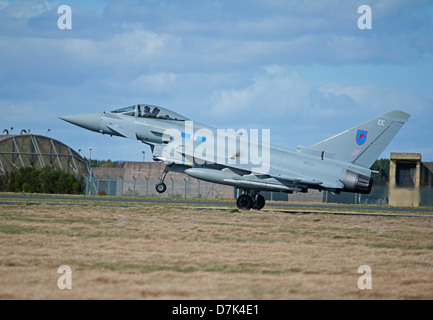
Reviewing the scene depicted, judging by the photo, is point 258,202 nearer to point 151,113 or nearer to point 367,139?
point 367,139

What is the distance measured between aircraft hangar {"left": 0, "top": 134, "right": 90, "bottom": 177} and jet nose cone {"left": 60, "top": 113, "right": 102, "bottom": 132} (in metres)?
31.3

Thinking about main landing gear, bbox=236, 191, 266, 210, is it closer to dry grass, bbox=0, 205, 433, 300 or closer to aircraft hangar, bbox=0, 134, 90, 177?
dry grass, bbox=0, 205, 433, 300

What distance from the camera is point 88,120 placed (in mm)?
27234

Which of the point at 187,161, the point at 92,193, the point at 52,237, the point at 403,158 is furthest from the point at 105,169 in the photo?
the point at 52,237

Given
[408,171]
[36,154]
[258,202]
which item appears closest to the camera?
[258,202]

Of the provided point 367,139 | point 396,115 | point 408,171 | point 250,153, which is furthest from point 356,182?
point 408,171

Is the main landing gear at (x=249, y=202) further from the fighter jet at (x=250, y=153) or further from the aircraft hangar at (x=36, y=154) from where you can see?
the aircraft hangar at (x=36, y=154)

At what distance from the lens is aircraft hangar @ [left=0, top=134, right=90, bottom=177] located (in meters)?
57.8

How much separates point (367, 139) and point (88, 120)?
12488mm

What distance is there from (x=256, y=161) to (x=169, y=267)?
14.9 meters

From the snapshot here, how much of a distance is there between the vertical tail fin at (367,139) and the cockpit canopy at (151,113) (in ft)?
23.3

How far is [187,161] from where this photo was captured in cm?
2581

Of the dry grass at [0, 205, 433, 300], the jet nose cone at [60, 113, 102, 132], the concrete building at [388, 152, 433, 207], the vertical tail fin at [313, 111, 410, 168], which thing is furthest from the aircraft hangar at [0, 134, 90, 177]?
the vertical tail fin at [313, 111, 410, 168]
